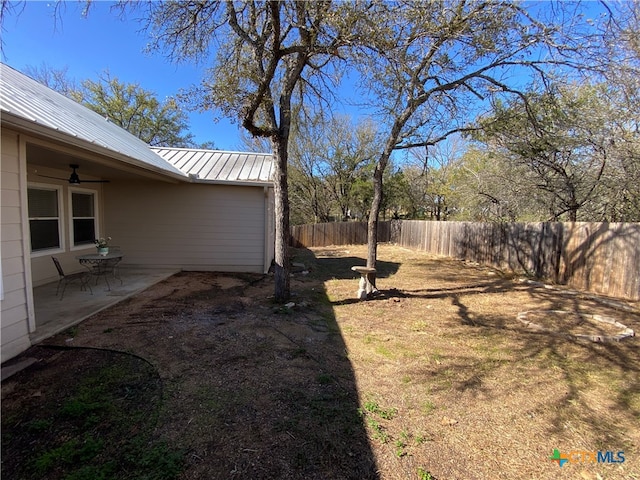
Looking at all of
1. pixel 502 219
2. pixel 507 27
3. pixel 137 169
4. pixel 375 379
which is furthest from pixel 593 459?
pixel 502 219

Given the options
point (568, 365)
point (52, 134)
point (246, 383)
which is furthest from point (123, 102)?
point (568, 365)

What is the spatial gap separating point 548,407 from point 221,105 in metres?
5.80

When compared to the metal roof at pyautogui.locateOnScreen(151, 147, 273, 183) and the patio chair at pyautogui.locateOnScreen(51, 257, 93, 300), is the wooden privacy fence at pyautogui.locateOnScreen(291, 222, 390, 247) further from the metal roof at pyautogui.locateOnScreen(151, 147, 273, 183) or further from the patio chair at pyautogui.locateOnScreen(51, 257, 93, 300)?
the patio chair at pyautogui.locateOnScreen(51, 257, 93, 300)

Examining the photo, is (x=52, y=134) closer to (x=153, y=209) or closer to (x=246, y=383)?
(x=246, y=383)

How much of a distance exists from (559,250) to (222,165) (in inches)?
366

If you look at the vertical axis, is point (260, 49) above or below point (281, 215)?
above

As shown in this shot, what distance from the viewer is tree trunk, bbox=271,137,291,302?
5.33 meters

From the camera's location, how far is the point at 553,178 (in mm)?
8789

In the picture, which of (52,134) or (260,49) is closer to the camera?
(52,134)

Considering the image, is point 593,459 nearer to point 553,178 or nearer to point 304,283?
point 304,283

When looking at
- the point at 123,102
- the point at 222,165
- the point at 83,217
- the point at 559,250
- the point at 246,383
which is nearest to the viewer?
the point at 246,383

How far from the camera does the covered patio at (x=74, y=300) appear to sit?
396 centimetres

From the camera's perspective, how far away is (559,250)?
25.1ft

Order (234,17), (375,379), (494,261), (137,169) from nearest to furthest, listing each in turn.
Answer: (375,379)
(234,17)
(137,169)
(494,261)
